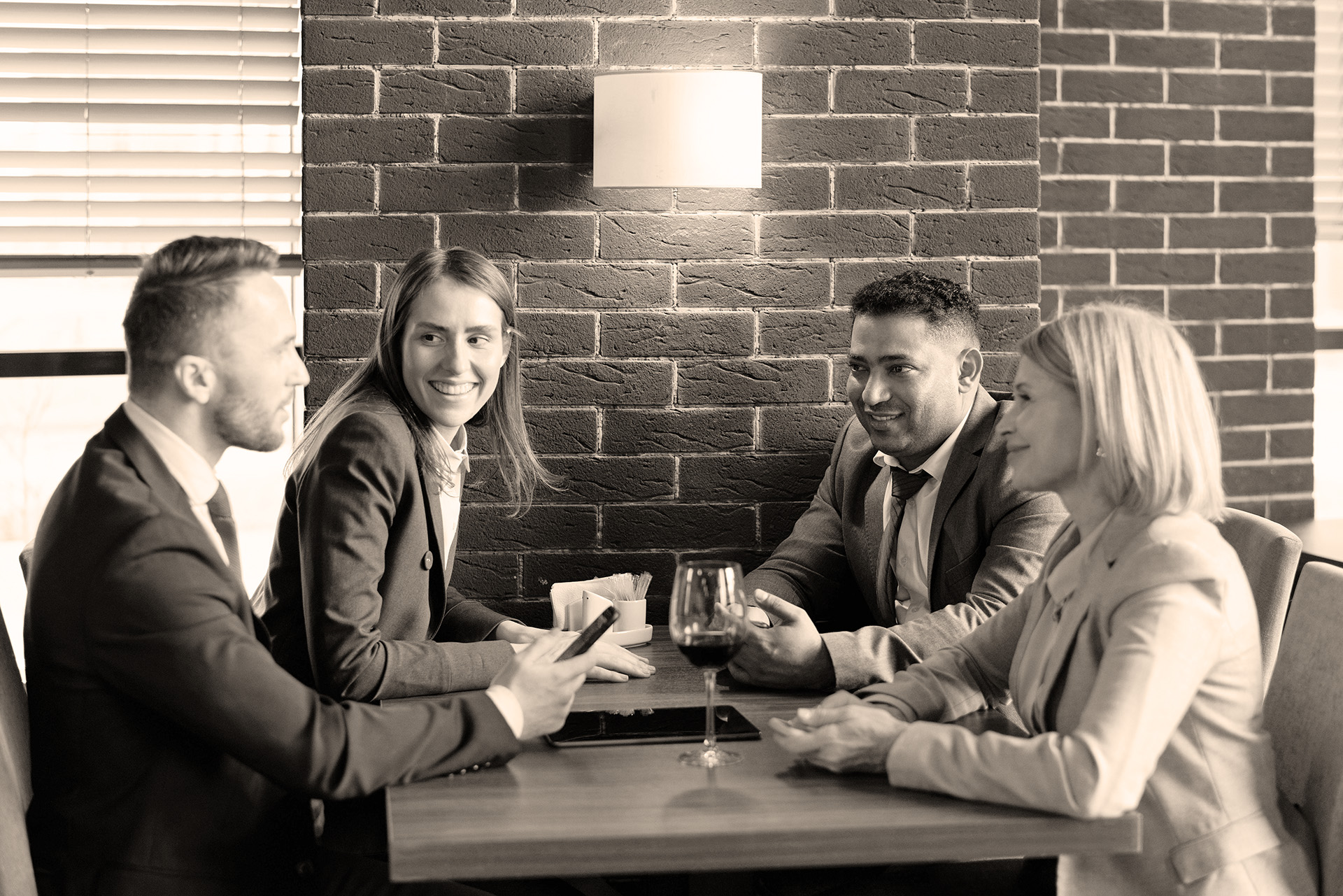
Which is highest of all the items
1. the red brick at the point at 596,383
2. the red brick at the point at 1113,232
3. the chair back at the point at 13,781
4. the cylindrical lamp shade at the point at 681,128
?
the cylindrical lamp shade at the point at 681,128

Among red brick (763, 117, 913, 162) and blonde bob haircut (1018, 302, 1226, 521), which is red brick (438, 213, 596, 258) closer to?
red brick (763, 117, 913, 162)

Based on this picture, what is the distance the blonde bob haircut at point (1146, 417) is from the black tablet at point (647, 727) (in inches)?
21.9

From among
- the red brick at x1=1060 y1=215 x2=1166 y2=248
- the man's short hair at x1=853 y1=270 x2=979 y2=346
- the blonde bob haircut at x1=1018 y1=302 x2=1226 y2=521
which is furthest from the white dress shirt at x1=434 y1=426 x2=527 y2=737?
the red brick at x1=1060 y1=215 x2=1166 y2=248

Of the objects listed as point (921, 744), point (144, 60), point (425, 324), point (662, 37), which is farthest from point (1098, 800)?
point (144, 60)

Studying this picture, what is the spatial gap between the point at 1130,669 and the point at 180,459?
1119mm

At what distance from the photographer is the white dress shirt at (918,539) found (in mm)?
2354

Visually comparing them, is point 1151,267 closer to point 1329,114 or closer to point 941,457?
point 1329,114

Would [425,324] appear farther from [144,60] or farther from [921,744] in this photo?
[144,60]

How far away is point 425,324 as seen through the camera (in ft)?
6.97

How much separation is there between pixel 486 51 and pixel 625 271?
0.58m

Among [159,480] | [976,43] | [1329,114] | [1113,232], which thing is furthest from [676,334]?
[1329,114]

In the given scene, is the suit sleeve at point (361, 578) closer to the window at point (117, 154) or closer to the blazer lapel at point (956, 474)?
the blazer lapel at point (956, 474)

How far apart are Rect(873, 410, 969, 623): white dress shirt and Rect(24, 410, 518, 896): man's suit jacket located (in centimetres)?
112

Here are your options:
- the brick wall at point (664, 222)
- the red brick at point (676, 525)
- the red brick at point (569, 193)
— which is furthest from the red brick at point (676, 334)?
the red brick at point (676, 525)
